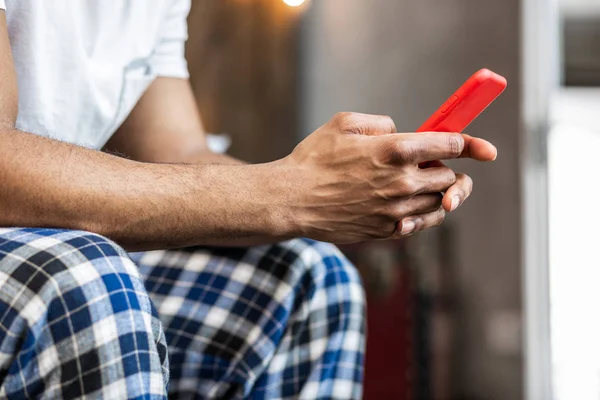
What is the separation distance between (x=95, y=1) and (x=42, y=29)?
3.8 inches

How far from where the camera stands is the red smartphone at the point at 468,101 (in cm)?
74

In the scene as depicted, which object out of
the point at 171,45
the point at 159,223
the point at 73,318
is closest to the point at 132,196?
the point at 159,223

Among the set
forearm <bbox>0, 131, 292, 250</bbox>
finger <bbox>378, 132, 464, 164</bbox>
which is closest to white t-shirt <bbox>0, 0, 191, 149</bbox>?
forearm <bbox>0, 131, 292, 250</bbox>

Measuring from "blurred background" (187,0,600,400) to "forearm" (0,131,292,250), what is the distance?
152cm

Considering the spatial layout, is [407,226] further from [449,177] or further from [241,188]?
[241,188]

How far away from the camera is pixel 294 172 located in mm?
808

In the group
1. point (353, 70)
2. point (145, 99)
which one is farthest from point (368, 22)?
point (145, 99)

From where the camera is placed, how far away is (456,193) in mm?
811

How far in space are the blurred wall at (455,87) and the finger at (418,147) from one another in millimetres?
1824

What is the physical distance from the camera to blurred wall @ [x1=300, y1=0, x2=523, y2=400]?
2568 mm

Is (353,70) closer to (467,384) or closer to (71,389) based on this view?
(467,384)

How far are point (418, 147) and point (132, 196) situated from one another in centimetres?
30

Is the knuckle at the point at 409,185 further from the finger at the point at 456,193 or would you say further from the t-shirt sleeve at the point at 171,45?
the t-shirt sleeve at the point at 171,45

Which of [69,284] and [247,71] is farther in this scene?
[247,71]
